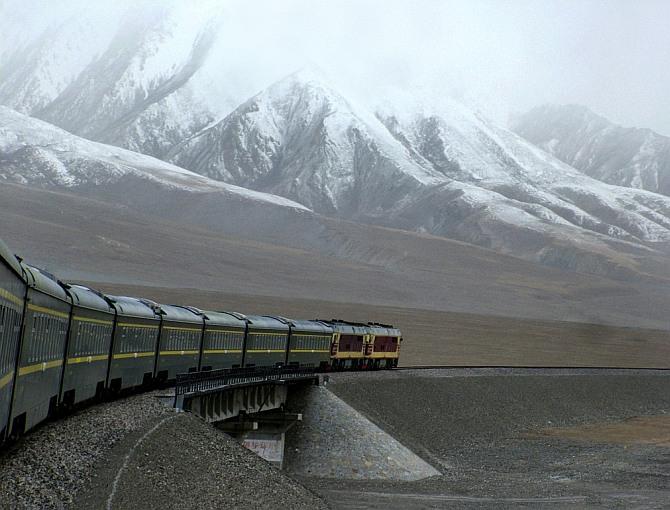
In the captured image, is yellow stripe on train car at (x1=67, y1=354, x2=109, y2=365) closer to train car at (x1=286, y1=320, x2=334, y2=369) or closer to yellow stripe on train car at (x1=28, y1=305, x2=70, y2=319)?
yellow stripe on train car at (x1=28, y1=305, x2=70, y2=319)

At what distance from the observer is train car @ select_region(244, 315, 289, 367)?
56375 mm

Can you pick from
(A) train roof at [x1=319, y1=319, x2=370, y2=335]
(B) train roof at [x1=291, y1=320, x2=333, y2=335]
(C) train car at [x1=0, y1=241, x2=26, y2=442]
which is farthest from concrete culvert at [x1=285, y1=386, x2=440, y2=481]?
(C) train car at [x1=0, y1=241, x2=26, y2=442]

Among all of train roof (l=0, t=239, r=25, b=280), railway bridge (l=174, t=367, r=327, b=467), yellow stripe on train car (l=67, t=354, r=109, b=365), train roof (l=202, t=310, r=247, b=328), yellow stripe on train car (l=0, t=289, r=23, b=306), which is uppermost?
train roof (l=0, t=239, r=25, b=280)

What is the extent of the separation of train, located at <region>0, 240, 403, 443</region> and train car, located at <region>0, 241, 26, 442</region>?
2 cm

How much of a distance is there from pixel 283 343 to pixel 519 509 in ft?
71.8

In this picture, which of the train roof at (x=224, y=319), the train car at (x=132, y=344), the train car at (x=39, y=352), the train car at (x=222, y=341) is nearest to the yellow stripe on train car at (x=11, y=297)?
the train car at (x=39, y=352)

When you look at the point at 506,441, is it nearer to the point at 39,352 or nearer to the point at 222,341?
the point at 222,341

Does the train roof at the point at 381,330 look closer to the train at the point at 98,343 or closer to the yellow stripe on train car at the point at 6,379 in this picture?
the train at the point at 98,343

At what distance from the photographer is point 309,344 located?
68.3 metres

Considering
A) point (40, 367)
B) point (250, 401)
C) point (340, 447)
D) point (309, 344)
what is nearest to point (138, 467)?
point (40, 367)

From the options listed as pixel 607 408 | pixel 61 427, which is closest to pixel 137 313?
pixel 61 427

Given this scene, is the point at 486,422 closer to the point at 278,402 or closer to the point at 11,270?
the point at 278,402

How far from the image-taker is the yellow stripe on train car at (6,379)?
62.5 ft

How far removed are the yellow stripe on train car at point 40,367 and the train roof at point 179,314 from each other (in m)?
15.6
